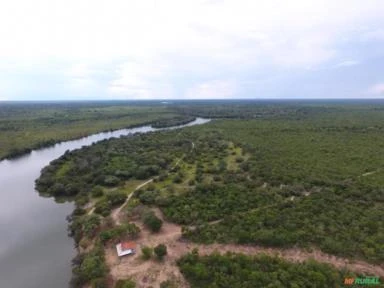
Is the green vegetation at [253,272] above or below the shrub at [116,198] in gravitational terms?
below

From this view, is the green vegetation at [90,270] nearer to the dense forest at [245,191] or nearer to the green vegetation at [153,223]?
the dense forest at [245,191]

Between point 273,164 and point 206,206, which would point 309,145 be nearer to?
point 273,164

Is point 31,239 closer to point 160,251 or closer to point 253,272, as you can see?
point 160,251

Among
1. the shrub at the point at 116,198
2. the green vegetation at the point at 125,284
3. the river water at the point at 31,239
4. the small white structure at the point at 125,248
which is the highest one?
the shrub at the point at 116,198

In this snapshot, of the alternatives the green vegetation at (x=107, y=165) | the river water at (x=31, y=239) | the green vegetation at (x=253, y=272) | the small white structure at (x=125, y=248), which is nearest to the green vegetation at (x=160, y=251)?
the green vegetation at (x=253, y=272)

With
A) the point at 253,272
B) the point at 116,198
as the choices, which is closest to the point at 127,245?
the point at 116,198

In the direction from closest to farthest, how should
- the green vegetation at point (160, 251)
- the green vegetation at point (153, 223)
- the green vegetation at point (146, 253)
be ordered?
the green vegetation at point (160, 251) < the green vegetation at point (146, 253) < the green vegetation at point (153, 223)

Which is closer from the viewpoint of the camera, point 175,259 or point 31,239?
point 175,259

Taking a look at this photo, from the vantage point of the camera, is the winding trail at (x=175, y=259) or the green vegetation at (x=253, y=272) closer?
the green vegetation at (x=253, y=272)
